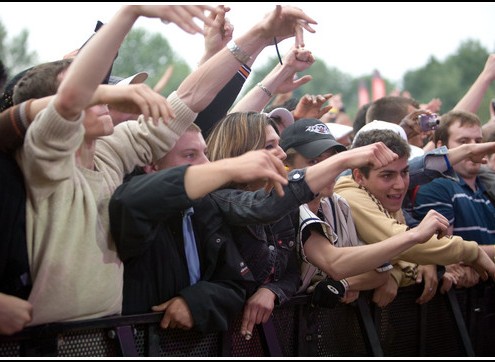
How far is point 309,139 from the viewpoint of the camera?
5066 mm

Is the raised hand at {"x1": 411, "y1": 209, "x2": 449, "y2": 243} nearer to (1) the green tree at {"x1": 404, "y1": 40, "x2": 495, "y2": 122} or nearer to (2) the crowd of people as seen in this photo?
(2) the crowd of people

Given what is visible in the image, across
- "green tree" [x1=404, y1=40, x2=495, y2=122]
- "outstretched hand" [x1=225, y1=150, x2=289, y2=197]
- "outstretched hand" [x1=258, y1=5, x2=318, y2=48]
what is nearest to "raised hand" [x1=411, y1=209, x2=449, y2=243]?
"outstretched hand" [x1=258, y1=5, x2=318, y2=48]

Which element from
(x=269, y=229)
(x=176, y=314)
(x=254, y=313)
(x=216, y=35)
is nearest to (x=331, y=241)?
(x=269, y=229)

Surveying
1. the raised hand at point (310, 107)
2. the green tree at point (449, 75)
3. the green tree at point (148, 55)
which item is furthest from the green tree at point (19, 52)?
the green tree at point (449, 75)

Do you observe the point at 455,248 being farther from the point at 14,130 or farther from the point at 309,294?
the point at 14,130

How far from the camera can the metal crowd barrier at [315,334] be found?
349cm

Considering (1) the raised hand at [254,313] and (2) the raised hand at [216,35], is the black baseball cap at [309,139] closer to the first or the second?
(2) the raised hand at [216,35]

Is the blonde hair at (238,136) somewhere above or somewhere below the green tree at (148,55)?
below

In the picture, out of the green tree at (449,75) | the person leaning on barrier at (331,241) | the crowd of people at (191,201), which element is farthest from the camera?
the green tree at (449,75)

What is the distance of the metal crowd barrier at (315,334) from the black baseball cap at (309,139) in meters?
0.88

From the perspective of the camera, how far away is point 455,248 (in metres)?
5.31

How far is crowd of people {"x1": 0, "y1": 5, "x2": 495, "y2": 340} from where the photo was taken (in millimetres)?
3303

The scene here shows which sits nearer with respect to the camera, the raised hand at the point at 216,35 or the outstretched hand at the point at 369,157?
the outstretched hand at the point at 369,157

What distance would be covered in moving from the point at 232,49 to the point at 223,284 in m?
1.14
